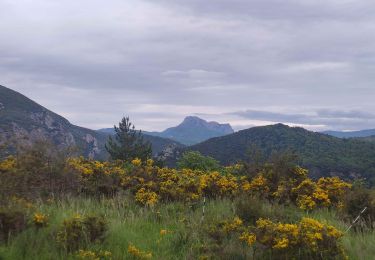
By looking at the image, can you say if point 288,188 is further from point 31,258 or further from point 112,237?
point 31,258

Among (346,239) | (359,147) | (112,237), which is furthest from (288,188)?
(359,147)

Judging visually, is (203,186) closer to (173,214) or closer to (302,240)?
(173,214)

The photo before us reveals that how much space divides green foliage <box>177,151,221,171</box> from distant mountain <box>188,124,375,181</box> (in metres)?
49.2

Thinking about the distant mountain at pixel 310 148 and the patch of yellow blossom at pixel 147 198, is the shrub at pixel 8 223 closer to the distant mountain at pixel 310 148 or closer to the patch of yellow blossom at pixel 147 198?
the patch of yellow blossom at pixel 147 198

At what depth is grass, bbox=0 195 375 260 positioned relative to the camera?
19.6 feet

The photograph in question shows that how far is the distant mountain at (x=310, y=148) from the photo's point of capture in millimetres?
71125

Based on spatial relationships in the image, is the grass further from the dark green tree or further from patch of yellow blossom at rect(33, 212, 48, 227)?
the dark green tree

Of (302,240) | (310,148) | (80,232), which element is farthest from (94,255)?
(310,148)

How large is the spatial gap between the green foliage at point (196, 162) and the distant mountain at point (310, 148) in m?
49.2

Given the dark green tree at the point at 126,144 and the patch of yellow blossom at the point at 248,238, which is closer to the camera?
the patch of yellow blossom at the point at 248,238

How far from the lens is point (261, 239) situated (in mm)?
6148

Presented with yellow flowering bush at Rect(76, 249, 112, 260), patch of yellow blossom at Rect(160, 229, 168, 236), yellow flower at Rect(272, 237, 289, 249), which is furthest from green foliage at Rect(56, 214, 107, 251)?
yellow flower at Rect(272, 237, 289, 249)

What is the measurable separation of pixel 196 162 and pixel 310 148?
77025 mm

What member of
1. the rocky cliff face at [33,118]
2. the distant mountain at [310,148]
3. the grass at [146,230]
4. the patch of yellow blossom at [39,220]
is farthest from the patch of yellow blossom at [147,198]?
the rocky cliff face at [33,118]
